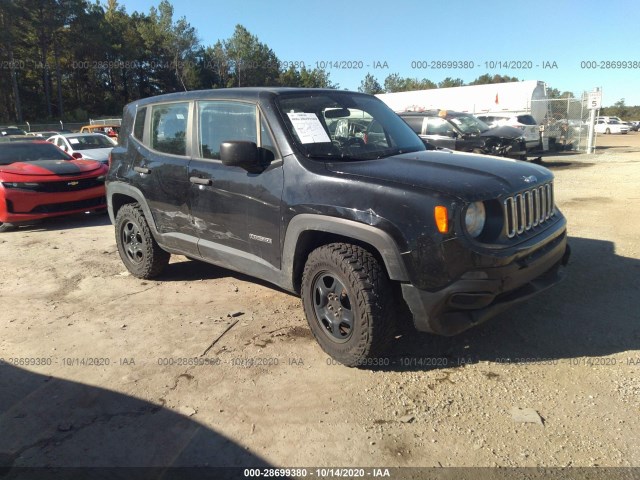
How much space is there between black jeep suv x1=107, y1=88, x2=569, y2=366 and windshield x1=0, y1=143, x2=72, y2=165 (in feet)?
18.9

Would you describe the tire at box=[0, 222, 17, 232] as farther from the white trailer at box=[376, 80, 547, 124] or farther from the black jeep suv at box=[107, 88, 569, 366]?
the white trailer at box=[376, 80, 547, 124]

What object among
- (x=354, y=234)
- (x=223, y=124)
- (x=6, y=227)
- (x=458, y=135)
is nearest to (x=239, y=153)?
(x=223, y=124)

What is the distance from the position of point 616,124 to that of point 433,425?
4626cm

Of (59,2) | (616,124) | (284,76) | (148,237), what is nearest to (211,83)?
(284,76)

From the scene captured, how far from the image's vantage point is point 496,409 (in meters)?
2.91

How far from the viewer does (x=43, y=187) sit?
8.03m

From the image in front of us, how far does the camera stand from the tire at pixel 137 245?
5.15 meters

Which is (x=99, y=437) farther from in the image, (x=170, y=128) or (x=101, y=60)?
(x=101, y=60)

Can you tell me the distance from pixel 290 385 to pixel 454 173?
1809 millimetres

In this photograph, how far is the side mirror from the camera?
11.5ft

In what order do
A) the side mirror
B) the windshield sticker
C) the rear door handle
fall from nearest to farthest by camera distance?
the side mirror
the windshield sticker
the rear door handle

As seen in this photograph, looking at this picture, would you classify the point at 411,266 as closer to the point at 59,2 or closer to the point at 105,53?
the point at 59,2

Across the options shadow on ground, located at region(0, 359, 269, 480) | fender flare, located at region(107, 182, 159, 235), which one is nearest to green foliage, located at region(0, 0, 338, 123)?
fender flare, located at region(107, 182, 159, 235)

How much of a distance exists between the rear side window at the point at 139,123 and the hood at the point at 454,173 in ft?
8.54
